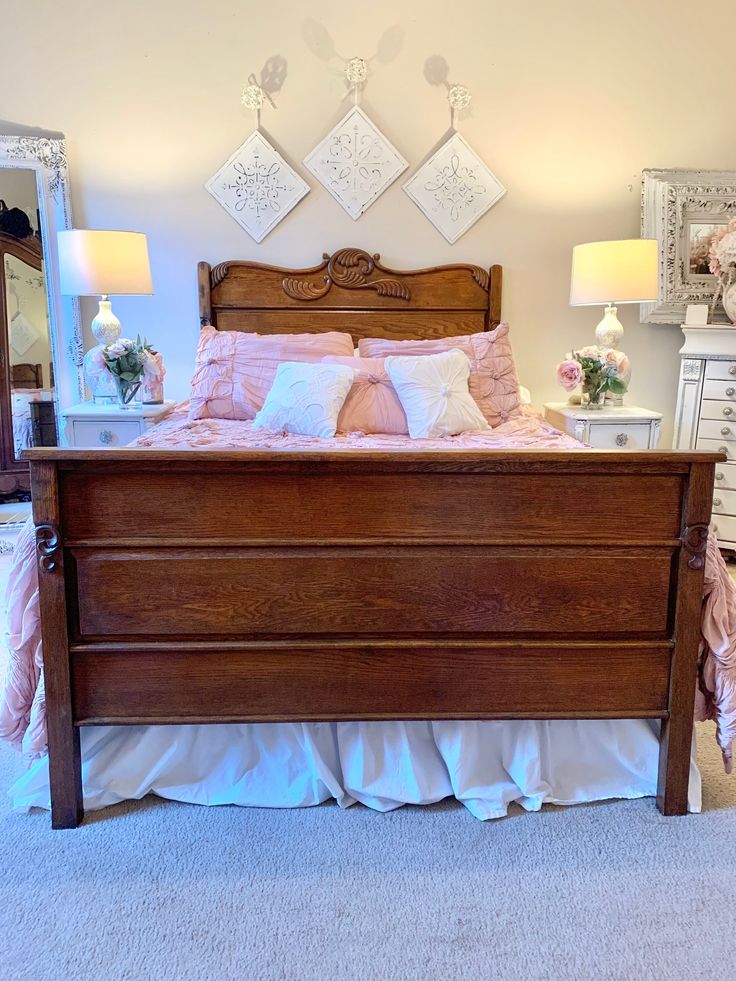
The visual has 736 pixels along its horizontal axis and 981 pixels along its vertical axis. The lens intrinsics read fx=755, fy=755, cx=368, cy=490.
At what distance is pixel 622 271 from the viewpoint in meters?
3.26

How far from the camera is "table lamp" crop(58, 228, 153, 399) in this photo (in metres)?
3.19

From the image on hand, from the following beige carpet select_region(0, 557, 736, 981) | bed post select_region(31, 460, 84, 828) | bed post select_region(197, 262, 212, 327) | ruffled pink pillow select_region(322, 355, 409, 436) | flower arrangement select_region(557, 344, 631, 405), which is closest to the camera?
beige carpet select_region(0, 557, 736, 981)

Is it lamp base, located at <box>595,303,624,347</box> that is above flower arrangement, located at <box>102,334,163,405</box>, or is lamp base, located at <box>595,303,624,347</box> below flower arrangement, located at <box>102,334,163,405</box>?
above

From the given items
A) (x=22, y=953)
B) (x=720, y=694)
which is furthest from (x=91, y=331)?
(x=720, y=694)

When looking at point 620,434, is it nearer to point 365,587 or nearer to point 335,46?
point 365,587

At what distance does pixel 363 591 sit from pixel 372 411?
1366 millimetres

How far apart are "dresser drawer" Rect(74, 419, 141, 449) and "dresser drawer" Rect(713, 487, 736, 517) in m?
2.64

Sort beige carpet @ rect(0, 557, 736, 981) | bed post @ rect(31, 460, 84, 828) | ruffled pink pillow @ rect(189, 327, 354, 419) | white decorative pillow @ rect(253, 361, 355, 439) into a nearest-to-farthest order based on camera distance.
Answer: beige carpet @ rect(0, 557, 736, 981), bed post @ rect(31, 460, 84, 828), white decorative pillow @ rect(253, 361, 355, 439), ruffled pink pillow @ rect(189, 327, 354, 419)

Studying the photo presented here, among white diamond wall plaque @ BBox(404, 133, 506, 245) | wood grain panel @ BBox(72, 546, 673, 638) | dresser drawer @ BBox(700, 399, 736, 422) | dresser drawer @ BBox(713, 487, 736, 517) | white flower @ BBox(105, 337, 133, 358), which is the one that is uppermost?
white diamond wall plaque @ BBox(404, 133, 506, 245)

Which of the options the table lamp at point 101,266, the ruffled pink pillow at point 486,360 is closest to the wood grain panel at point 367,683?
the ruffled pink pillow at point 486,360

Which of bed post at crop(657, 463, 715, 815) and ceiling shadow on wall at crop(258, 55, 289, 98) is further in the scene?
ceiling shadow on wall at crop(258, 55, 289, 98)

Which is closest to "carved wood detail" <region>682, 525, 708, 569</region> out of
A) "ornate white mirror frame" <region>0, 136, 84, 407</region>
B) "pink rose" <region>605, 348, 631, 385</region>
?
"pink rose" <region>605, 348, 631, 385</region>

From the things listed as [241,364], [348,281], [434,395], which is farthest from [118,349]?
[434,395]

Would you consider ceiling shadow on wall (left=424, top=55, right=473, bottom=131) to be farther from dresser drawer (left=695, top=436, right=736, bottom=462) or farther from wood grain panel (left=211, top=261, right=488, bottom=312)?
dresser drawer (left=695, top=436, right=736, bottom=462)
